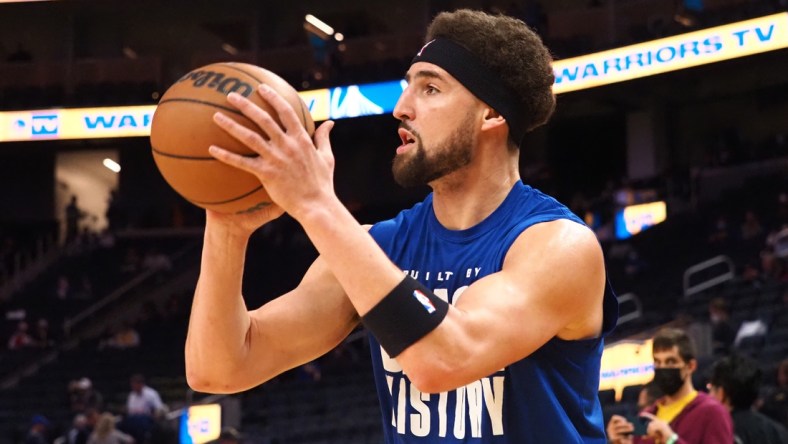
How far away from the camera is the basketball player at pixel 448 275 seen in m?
2.22

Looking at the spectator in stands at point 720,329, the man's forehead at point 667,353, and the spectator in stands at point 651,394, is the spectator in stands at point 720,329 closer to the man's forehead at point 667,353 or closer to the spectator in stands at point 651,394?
the spectator in stands at point 651,394

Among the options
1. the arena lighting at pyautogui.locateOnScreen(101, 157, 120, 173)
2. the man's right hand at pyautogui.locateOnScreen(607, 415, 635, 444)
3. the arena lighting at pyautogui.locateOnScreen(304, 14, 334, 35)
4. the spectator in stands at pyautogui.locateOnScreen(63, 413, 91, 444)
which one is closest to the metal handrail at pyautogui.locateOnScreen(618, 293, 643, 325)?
the spectator in stands at pyautogui.locateOnScreen(63, 413, 91, 444)

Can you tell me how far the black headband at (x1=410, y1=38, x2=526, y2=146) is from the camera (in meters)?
2.70

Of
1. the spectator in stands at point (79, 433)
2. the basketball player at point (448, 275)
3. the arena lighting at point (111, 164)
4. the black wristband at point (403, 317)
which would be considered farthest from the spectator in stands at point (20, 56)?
the black wristband at point (403, 317)

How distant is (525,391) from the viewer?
2.53m

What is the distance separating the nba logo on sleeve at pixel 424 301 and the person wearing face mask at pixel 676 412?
2609 mm

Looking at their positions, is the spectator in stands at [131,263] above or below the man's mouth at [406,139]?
above

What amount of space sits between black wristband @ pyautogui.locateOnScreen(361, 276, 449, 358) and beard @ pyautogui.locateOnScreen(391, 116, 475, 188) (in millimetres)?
496

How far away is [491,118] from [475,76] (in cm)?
12

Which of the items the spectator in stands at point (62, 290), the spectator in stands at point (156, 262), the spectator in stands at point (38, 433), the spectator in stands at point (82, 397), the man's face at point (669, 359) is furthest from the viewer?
the spectator in stands at point (156, 262)

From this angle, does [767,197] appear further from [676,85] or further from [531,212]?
[531,212]

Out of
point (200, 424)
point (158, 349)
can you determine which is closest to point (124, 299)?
point (158, 349)

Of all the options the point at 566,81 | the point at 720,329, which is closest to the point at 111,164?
the point at 566,81

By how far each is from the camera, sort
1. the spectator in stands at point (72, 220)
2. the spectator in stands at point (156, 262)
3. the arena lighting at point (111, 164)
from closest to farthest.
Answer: the spectator in stands at point (156, 262) < the spectator in stands at point (72, 220) < the arena lighting at point (111, 164)
